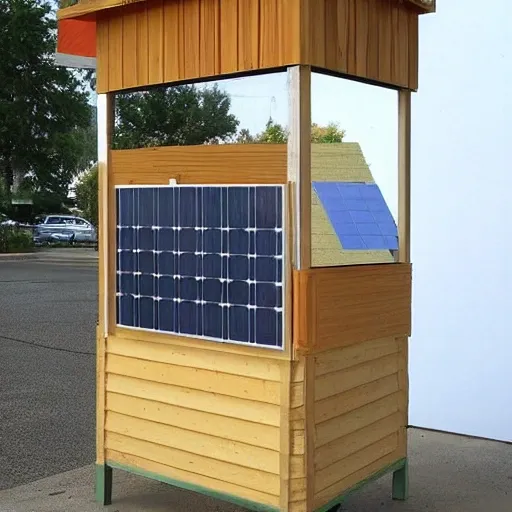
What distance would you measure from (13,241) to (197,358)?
21.2 m

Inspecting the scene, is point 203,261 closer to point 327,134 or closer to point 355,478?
point 327,134

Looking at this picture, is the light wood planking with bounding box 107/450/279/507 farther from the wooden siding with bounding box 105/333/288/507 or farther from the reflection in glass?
the reflection in glass

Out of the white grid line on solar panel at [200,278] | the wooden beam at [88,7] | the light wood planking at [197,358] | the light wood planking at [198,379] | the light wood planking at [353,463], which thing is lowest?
the light wood planking at [353,463]

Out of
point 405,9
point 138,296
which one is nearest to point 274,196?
point 138,296

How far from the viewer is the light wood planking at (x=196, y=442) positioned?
312 cm

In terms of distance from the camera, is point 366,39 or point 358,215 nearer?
point 366,39

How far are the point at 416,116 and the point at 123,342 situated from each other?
8.07ft

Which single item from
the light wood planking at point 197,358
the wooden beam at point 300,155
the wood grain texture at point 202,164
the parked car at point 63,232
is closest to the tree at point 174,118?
the wood grain texture at point 202,164

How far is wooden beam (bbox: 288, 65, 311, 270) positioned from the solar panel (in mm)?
68

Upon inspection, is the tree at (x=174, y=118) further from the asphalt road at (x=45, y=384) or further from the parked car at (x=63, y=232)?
the parked car at (x=63, y=232)

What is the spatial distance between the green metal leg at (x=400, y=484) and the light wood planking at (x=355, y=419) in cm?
36

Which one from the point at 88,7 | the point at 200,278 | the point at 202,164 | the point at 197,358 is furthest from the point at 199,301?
the point at 88,7

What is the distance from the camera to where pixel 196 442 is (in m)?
3.33

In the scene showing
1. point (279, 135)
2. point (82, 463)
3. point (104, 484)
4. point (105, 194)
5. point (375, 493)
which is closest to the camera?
point (279, 135)
